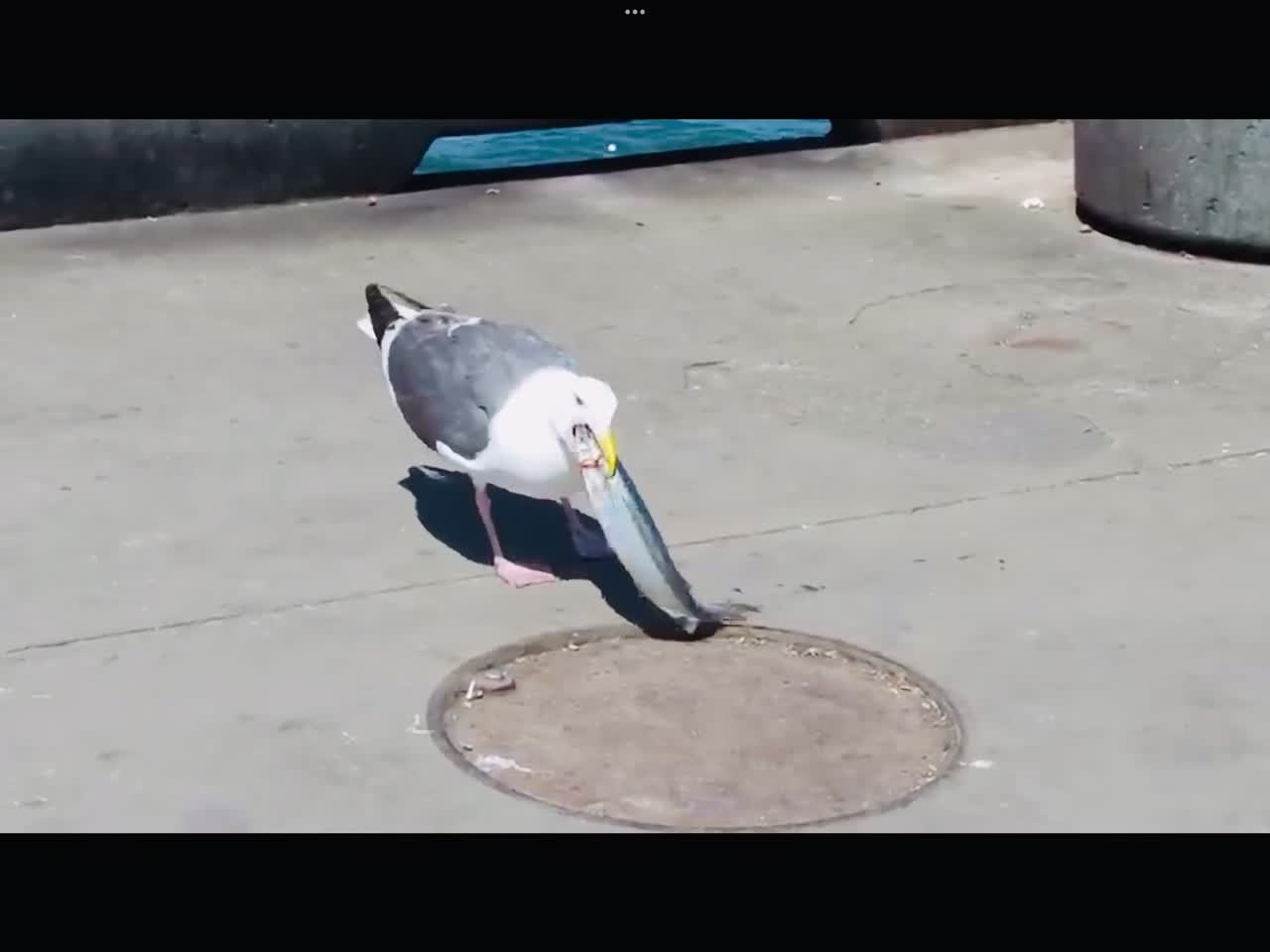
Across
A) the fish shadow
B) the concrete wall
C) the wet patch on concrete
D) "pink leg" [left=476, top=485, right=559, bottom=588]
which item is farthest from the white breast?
the concrete wall

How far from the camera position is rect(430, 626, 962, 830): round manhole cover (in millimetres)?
4883

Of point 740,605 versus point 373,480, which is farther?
point 373,480

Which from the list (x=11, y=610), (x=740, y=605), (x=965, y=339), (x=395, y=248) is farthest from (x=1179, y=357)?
(x=11, y=610)

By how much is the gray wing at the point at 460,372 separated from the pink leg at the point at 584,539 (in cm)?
51

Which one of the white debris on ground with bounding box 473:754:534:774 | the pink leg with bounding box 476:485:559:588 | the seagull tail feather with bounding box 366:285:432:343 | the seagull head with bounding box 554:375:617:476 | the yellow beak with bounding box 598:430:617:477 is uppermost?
the seagull tail feather with bounding box 366:285:432:343

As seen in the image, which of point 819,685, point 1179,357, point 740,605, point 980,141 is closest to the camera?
point 819,685

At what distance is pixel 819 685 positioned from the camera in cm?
547

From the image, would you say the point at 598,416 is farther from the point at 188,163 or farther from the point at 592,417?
the point at 188,163

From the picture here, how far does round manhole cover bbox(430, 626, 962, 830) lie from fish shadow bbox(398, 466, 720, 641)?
0.14 meters

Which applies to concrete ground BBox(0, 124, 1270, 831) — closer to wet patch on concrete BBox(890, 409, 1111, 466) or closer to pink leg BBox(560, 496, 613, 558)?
wet patch on concrete BBox(890, 409, 1111, 466)

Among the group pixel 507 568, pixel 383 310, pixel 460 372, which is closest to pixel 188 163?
pixel 383 310

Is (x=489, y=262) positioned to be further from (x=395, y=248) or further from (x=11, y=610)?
(x=11, y=610)

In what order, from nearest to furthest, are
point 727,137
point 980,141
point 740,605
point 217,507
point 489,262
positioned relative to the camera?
point 740,605
point 217,507
point 489,262
point 980,141
point 727,137
